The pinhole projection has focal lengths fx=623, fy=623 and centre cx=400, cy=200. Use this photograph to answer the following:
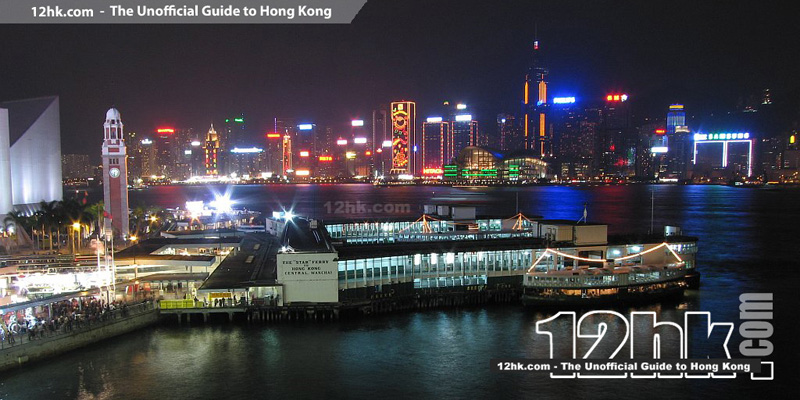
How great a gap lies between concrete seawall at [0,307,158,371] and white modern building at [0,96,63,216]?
27.7m

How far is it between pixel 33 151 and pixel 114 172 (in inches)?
447

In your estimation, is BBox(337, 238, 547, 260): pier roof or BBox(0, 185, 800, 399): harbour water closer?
BBox(0, 185, 800, 399): harbour water

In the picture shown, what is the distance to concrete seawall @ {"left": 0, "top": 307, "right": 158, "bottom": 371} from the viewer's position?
20344mm

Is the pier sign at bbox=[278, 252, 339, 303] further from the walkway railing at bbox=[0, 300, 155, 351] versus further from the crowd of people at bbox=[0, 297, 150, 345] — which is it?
the crowd of people at bbox=[0, 297, 150, 345]

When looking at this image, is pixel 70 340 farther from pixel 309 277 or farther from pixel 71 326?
pixel 309 277

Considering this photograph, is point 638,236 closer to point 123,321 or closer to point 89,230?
point 123,321

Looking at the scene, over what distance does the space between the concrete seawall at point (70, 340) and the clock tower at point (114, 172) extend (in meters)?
21.4

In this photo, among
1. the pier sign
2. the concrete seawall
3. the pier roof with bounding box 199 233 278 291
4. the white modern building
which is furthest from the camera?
the white modern building

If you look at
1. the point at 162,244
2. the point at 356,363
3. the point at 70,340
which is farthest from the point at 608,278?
the point at 162,244

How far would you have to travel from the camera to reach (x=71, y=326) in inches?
888

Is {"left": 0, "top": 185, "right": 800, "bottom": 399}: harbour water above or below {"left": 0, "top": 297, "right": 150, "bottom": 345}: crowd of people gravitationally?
below

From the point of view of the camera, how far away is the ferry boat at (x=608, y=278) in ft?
96.7

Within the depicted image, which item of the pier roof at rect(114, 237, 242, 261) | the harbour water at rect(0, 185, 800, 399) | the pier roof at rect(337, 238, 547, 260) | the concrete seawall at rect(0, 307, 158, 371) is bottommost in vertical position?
the harbour water at rect(0, 185, 800, 399)

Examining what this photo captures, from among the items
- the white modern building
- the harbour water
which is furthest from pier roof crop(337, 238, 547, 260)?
the white modern building
